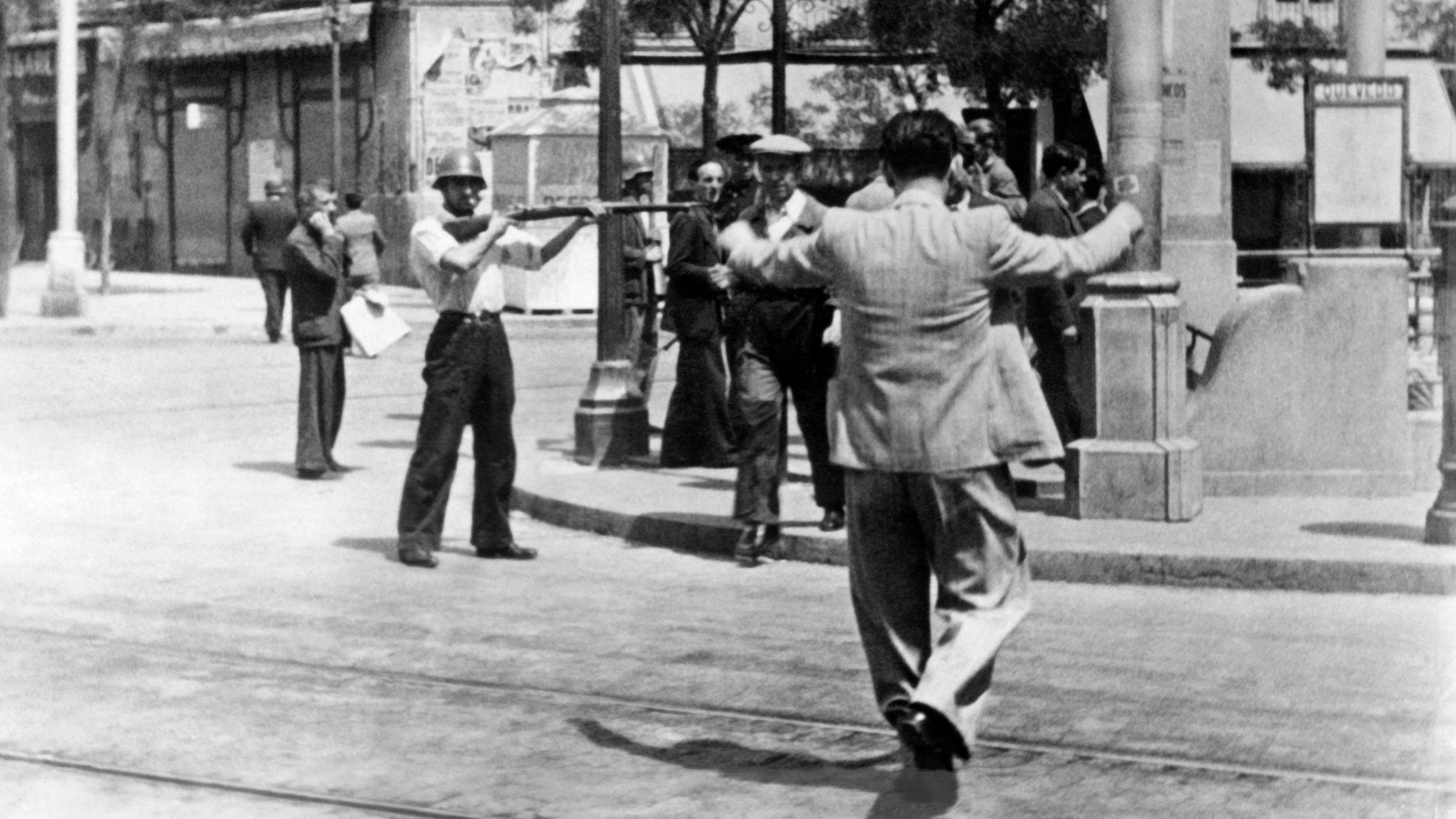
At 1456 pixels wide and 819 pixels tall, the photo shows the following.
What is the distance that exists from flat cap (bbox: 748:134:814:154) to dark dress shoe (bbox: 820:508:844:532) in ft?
5.15

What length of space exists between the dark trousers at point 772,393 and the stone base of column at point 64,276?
1956 cm

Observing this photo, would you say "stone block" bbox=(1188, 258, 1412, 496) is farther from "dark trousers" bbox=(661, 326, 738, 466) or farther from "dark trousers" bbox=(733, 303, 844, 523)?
"dark trousers" bbox=(661, 326, 738, 466)

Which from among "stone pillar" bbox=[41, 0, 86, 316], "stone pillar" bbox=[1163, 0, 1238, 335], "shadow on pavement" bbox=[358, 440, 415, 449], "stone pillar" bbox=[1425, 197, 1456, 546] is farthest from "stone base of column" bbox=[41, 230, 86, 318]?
"stone pillar" bbox=[1425, 197, 1456, 546]

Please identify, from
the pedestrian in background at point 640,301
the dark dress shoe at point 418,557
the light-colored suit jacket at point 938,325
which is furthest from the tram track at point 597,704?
the pedestrian in background at point 640,301

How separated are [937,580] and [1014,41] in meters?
20.1

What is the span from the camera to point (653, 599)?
9953mm

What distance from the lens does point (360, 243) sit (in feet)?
52.2

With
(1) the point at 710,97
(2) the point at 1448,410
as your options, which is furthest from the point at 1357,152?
(1) the point at 710,97

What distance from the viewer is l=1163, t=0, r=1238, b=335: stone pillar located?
1562 cm

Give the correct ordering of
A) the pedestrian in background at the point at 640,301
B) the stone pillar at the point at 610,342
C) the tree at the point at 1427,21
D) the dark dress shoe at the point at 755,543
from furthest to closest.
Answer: the tree at the point at 1427,21, the pedestrian in background at the point at 640,301, the stone pillar at the point at 610,342, the dark dress shoe at the point at 755,543

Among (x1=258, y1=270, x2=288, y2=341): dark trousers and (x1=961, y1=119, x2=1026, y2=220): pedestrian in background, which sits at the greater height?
(x1=961, y1=119, x2=1026, y2=220): pedestrian in background

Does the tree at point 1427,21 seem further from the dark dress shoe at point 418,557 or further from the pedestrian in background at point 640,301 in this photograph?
the dark dress shoe at point 418,557

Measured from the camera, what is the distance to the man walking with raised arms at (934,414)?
6.18 meters

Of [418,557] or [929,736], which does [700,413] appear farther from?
[929,736]
